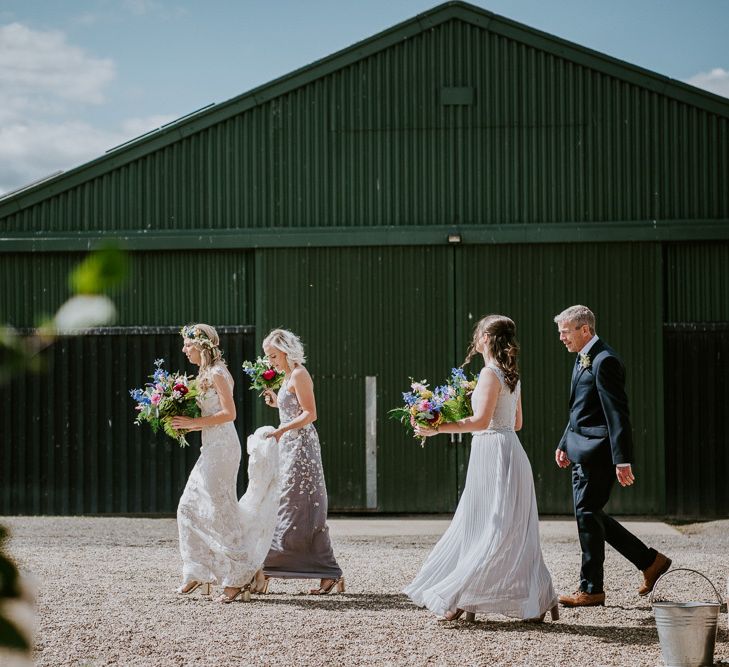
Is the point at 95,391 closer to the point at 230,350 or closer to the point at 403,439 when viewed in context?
the point at 230,350

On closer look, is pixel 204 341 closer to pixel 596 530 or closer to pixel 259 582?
pixel 259 582

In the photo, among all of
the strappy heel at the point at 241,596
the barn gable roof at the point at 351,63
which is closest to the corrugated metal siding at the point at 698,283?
the barn gable roof at the point at 351,63

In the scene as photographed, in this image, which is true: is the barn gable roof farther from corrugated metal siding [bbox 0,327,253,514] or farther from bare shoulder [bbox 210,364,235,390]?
bare shoulder [bbox 210,364,235,390]

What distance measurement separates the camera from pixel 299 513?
331 inches

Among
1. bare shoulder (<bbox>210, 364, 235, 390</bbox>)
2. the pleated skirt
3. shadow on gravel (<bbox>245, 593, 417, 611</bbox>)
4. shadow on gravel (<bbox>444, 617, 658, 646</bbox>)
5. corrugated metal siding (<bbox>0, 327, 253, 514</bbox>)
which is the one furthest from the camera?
corrugated metal siding (<bbox>0, 327, 253, 514</bbox>)

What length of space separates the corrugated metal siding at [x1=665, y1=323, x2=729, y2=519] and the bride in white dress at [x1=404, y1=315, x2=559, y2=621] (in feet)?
24.2

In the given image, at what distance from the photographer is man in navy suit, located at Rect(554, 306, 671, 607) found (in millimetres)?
7395

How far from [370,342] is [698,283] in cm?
432

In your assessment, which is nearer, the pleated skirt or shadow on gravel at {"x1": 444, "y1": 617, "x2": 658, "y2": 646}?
shadow on gravel at {"x1": 444, "y1": 617, "x2": 658, "y2": 646}

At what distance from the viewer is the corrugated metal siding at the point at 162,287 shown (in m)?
14.4

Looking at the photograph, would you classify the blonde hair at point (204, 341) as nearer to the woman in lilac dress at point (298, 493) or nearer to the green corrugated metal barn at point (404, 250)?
the woman in lilac dress at point (298, 493)

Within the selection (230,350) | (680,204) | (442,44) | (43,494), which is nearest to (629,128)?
(680,204)

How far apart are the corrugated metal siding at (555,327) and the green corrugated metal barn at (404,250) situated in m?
0.03

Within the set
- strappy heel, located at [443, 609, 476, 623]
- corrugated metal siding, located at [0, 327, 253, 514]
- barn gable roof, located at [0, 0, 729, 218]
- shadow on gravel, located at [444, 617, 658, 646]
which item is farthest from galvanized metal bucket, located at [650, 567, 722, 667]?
barn gable roof, located at [0, 0, 729, 218]
